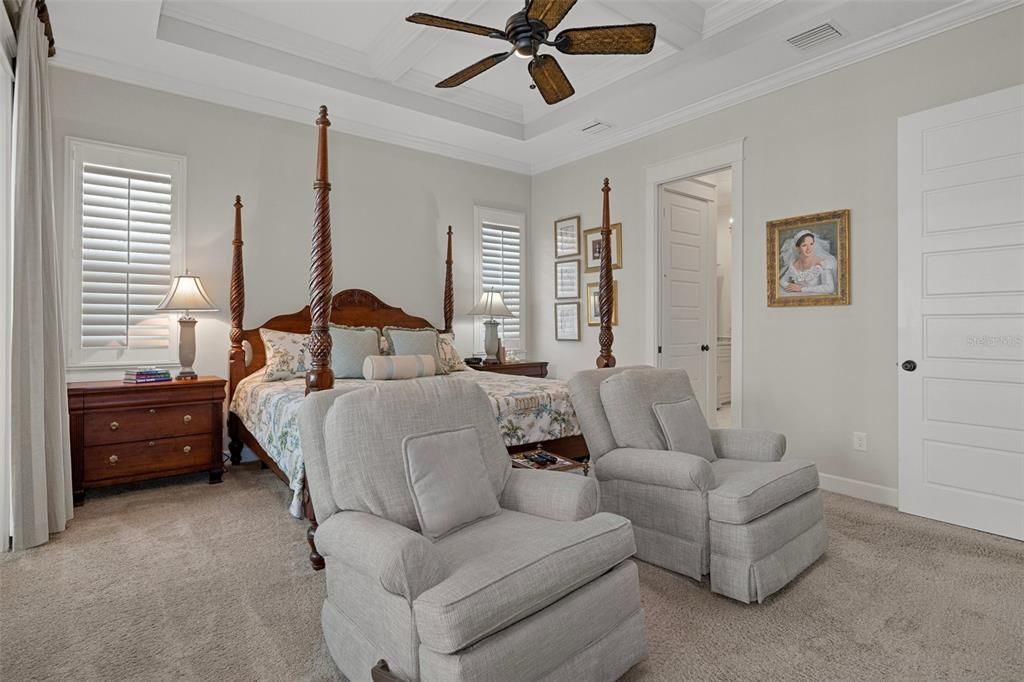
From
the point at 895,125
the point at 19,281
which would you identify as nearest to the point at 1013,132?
the point at 895,125

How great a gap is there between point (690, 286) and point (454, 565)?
171 inches

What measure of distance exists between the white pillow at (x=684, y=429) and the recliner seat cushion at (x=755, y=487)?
133 mm

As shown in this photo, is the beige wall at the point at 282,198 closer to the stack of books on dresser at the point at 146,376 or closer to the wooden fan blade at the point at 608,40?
the stack of books on dresser at the point at 146,376

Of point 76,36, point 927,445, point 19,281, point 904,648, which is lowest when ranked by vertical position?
point 904,648

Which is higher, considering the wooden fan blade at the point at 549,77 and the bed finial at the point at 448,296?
the wooden fan blade at the point at 549,77

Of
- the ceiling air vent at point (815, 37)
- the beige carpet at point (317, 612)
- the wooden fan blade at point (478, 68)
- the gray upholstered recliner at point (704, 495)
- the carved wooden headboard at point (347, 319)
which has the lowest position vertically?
the beige carpet at point (317, 612)

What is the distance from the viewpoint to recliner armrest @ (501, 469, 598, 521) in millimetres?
1979

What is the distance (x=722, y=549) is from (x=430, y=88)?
165 inches

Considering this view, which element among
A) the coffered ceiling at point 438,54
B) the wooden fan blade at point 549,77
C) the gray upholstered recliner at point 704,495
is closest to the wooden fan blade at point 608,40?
the wooden fan blade at point 549,77

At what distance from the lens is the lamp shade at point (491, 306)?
A: 5.53 m

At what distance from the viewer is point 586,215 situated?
18.8 ft

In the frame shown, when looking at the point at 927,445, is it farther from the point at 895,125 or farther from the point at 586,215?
the point at 586,215

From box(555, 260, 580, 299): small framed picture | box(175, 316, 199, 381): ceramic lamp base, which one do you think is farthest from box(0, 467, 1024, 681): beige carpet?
box(555, 260, 580, 299): small framed picture

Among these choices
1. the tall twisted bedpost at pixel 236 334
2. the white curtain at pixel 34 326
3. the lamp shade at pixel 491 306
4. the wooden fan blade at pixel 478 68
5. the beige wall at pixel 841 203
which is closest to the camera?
the white curtain at pixel 34 326
